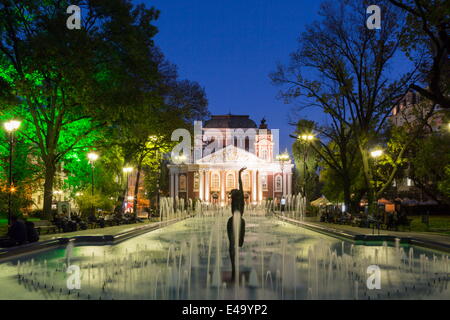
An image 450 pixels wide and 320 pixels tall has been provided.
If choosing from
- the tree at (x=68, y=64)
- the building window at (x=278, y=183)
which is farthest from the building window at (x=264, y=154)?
the tree at (x=68, y=64)

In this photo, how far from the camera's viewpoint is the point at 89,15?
960 inches

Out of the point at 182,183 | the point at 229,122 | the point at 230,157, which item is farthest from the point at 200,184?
the point at 229,122

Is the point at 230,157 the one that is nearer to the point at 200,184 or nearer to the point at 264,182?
the point at 200,184

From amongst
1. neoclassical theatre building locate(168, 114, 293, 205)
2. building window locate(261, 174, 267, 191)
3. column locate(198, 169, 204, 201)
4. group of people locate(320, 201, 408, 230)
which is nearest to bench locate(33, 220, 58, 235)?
group of people locate(320, 201, 408, 230)

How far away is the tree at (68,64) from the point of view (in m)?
22.6

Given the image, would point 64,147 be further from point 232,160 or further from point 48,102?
point 232,160

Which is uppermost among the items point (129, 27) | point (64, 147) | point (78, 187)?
point (129, 27)

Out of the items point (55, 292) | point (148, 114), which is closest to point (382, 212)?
point (148, 114)

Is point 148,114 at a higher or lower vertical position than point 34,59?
lower

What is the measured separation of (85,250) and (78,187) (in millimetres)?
18738

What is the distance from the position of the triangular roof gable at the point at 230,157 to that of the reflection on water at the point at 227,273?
74.9m

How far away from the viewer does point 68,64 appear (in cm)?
2256

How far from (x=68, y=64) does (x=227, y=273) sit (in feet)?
52.2

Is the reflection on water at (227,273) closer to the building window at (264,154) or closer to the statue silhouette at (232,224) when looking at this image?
the statue silhouette at (232,224)
